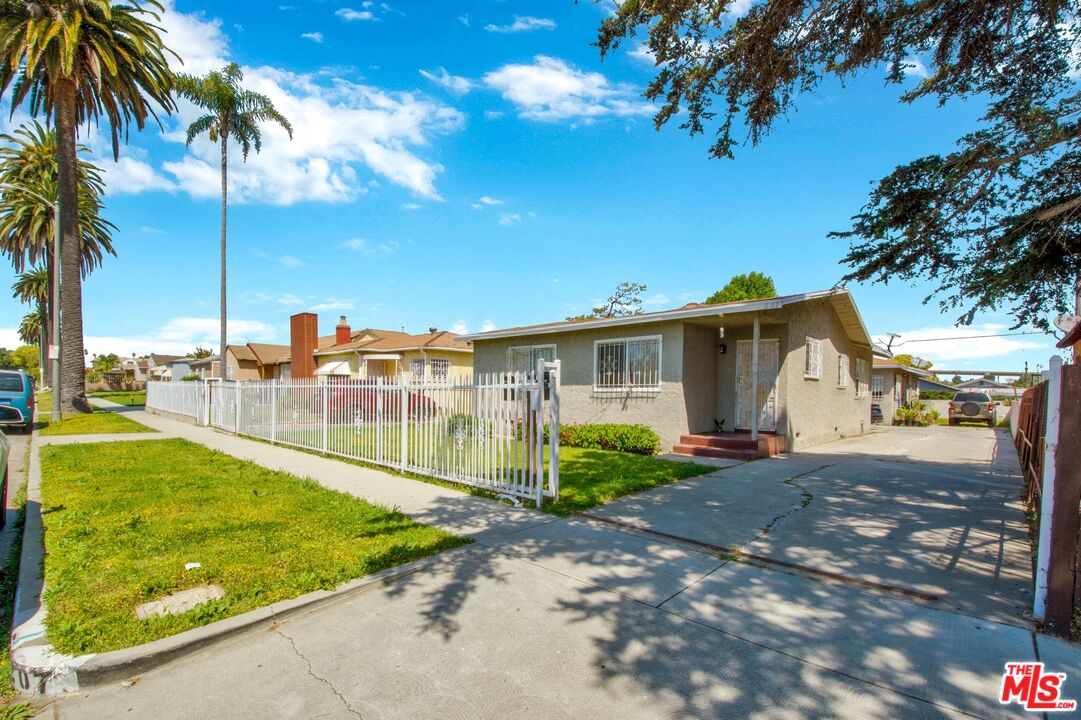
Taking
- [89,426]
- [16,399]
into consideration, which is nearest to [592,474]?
[89,426]

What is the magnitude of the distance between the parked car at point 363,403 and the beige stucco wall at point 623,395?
6318 mm

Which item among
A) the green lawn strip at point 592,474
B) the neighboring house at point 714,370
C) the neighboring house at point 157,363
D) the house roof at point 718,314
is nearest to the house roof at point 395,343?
the house roof at point 718,314

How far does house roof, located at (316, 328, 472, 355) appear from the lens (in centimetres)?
2742

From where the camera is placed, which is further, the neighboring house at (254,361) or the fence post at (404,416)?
the neighboring house at (254,361)

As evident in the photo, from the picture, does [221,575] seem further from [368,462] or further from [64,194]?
[64,194]

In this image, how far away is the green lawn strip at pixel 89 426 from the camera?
15137 millimetres

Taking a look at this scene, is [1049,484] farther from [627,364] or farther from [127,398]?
[127,398]

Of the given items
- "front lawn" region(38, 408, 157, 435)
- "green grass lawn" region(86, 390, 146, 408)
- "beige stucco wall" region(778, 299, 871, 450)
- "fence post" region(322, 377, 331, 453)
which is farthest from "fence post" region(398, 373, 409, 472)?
"green grass lawn" region(86, 390, 146, 408)

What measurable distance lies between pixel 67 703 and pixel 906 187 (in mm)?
9792

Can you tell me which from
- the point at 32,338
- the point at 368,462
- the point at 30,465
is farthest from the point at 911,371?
the point at 32,338

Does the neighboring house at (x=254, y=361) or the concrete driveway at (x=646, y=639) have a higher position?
the neighboring house at (x=254, y=361)

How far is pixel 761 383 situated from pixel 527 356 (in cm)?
694

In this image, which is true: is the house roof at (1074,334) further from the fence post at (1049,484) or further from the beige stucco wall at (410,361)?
the beige stucco wall at (410,361)

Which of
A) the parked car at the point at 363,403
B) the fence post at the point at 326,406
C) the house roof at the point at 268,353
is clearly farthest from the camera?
the house roof at the point at 268,353
